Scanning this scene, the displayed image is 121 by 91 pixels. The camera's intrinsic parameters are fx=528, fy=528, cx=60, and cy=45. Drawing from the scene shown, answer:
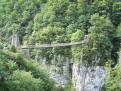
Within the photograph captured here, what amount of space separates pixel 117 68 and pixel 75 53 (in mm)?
3991

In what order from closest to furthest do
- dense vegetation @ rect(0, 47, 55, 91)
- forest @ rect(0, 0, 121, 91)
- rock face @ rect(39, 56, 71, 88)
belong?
dense vegetation @ rect(0, 47, 55, 91) < forest @ rect(0, 0, 121, 91) < rock face @ rect(39, 56, 71, 88)

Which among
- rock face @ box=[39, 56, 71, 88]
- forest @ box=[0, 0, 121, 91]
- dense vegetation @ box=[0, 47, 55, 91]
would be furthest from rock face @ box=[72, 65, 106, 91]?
dense vegetation @ box=[0, 47, 55, 91]

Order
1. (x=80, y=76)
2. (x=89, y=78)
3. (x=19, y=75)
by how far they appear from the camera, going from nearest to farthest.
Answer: (x=19, y=75)
(x=89, y=78)
(x=80, y=76)

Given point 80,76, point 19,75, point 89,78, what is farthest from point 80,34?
point 19,75

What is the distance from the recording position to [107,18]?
44438 millimetres

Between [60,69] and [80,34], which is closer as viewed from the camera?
[80,34]

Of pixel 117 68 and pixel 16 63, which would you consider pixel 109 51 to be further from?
pixel 16 63

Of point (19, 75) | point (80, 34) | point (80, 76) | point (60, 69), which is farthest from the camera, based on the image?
point (60, 69)

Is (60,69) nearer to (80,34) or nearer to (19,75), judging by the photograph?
(80,34)

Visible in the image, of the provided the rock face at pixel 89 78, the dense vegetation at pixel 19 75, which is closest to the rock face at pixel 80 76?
the rock face at pixel 89 78

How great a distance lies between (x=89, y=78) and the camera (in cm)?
4197

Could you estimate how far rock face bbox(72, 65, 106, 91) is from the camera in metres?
41.6

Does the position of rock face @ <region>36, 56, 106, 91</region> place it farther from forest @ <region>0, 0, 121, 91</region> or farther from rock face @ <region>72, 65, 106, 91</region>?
forest @ <region>0, 0, 121, 91</region>

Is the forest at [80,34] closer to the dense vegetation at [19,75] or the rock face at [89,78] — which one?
the rock face at [89,78]
